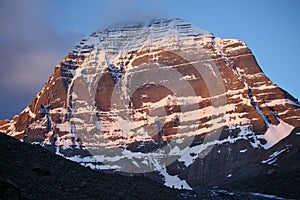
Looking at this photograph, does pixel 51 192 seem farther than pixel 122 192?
No

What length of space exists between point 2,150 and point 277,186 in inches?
1655

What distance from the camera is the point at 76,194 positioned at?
26.4m

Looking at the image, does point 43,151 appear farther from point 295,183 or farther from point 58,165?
point 295,183

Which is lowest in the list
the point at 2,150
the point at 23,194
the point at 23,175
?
the point at 23,194

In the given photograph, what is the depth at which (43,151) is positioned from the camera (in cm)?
3469

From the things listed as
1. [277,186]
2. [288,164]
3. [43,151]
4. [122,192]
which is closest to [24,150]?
[43,151]

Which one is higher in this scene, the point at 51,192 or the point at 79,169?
the point at 79,169

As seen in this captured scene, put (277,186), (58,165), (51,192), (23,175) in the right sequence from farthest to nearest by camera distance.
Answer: (277,186), (58,165), (23,175), (51,192)

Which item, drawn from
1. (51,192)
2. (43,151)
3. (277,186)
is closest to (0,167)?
(51,192)

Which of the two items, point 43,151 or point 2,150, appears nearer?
point 2,150

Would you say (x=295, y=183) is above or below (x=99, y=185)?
above

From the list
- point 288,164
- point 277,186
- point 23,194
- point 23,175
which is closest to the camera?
point 23,194

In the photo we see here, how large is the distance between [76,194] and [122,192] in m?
3.83

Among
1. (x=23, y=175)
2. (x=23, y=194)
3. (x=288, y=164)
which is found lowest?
(x=23, y=194)
